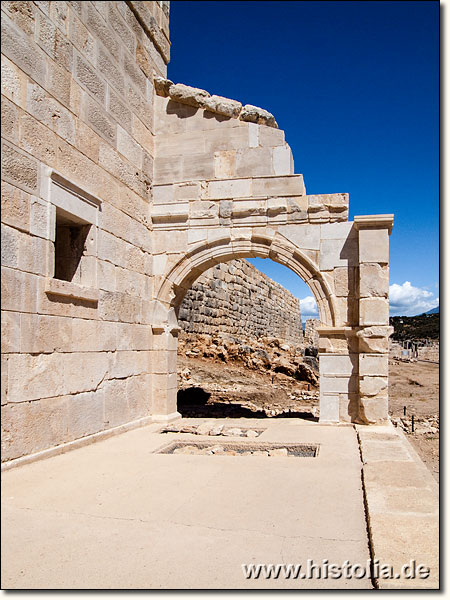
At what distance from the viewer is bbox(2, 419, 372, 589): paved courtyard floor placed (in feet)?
7.64

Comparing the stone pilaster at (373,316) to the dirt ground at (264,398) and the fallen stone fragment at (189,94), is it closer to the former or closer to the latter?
the dirt ground at (264,398)

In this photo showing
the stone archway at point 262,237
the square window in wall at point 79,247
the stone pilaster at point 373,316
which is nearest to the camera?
the square window in wall at point 79,247

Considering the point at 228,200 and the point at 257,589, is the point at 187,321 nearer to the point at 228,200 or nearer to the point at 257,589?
the point at 228,200

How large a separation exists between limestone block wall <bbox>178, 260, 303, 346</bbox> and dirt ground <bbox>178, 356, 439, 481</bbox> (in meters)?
1.34

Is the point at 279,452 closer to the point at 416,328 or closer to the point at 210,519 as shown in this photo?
the point at 210,519

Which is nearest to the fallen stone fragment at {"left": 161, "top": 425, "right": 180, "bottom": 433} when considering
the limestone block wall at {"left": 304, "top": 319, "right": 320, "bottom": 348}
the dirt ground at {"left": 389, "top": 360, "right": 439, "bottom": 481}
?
the dirt ground at {"left": 389, "top": 360, "right": 439, "bottom": 481}

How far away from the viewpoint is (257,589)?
86.3 inches

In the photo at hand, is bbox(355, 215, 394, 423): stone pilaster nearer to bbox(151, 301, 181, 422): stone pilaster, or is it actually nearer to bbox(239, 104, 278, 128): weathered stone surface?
bbox(239, 104, 278, 128): weathered stone surface

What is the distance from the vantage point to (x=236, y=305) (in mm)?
16438

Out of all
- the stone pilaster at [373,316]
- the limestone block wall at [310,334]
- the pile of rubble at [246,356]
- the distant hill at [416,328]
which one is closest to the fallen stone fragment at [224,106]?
the stone pilaster at [373,316]

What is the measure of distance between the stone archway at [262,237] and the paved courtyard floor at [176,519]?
203 centimetres

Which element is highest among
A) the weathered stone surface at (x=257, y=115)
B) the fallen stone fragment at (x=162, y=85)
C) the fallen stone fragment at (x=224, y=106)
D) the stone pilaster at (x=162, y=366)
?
the fallen stone fragment at (x=162, y=85)

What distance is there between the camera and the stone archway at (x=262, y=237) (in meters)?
A: 6.82

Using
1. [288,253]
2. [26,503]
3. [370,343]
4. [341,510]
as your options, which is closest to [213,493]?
[341,510]
